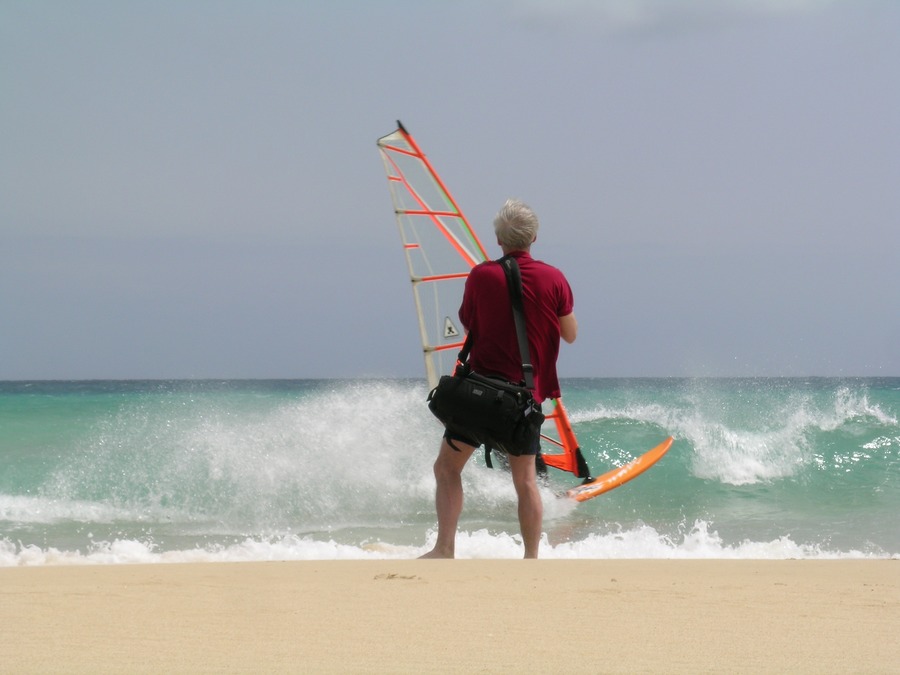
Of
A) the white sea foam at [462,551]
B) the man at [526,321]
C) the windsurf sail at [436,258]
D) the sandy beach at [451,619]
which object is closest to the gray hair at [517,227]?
the man at [526,321]

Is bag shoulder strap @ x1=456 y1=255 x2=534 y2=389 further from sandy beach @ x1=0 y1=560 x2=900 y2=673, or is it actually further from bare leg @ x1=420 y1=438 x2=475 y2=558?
sandy beach @ x1=0 y1=560 x2=900 y2=673

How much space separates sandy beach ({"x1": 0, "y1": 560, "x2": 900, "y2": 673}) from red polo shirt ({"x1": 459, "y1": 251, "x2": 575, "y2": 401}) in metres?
0.74

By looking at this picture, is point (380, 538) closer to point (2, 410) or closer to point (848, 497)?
point (848, 497)

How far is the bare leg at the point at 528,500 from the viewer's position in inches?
139

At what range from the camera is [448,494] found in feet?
Result: 12.1

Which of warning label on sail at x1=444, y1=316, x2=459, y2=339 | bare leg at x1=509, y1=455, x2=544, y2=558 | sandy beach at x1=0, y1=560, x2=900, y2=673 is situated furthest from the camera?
warning label on sail at x1=444, y1=316, x2=459, y2=339

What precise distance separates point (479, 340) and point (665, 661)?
1789 mm

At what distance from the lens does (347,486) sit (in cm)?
766

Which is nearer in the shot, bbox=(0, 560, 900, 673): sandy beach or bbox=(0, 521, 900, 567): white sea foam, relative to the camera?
bbox=(0, 560, 900, 673): sandy beach

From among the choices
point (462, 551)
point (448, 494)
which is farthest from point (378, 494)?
point (448, 494)

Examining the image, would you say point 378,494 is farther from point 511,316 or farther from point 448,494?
point 511,316

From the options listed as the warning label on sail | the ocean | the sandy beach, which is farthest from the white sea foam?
the sandy beach

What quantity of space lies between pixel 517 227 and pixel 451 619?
5.54ft

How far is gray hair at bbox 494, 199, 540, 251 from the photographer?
11.6 feet
